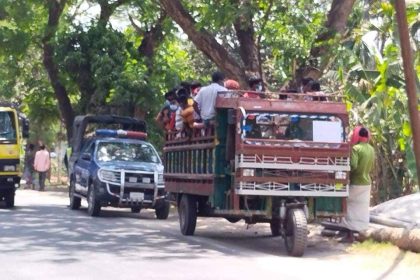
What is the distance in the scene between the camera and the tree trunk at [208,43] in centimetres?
1988

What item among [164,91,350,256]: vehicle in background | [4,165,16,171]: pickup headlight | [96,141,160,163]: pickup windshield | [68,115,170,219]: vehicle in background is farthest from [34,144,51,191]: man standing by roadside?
[164,91,350,256]: vehicle in background

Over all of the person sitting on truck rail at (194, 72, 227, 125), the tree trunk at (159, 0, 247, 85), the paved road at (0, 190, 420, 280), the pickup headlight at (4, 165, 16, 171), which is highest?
the tree trunk at (159, 0, 247, 85)

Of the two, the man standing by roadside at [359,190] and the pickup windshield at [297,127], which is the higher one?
the pickup windshield at [297,127]

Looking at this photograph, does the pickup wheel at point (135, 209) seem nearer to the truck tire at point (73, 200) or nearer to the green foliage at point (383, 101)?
the truck tire at point (73, 200)

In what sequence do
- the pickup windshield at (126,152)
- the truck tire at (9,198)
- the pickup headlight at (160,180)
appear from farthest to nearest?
the truck tire at (9,198)
the pickup windshield at (126,152)
the pickup headlight at (160,180)

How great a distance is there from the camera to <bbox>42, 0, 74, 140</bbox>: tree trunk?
3000 cm

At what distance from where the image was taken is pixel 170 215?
22750mm

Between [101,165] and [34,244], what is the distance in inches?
241

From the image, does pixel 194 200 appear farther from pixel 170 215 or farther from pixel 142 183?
pixel 170 215

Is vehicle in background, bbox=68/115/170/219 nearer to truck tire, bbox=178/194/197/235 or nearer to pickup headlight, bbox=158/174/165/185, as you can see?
pickup headlight, bbox=158/174/165/185

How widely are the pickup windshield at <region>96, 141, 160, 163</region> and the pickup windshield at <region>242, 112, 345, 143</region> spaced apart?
742cm

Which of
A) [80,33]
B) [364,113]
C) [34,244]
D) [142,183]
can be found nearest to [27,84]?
[80,33]

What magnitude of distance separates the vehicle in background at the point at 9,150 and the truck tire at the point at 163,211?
4.00 metres

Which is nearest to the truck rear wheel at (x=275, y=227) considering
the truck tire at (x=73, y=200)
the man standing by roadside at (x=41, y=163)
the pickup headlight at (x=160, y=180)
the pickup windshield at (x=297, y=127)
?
the pickup windshield at (x=297, y=127)
